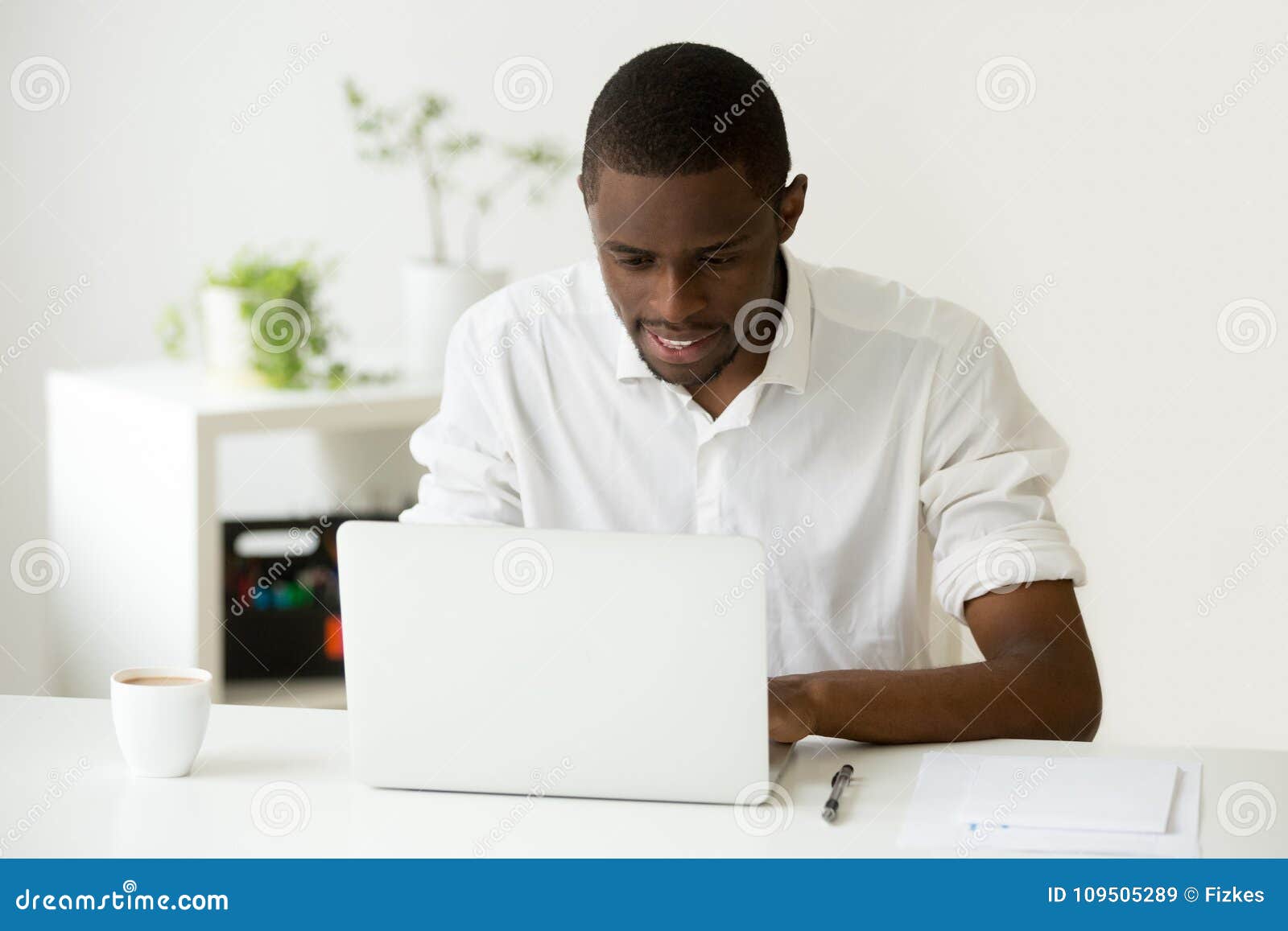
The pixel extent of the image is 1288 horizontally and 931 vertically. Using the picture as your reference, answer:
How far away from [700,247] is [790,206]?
0.20 meters

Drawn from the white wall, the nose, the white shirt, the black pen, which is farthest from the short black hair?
the white wall

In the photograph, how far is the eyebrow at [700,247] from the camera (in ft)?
5.05

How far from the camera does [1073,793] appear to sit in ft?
4.08

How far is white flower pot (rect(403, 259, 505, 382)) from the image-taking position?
9.43 ft

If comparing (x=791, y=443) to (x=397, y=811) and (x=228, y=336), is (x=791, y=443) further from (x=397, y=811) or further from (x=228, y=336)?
(x=228, y=336)

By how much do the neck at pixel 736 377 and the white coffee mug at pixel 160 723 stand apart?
696mm

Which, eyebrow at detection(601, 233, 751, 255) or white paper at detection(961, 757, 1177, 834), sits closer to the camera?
white paper at detection(961, 757, 1177, 834)

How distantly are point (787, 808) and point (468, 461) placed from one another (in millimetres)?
717

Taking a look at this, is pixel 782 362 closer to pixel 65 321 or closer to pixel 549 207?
pixel 549 207

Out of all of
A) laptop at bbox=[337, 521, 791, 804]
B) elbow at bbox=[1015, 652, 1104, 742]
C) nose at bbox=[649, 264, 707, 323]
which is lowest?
elbow at bbox=[1015, 652, 1104, 742]

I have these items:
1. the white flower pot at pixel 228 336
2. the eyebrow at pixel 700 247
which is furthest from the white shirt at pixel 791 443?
the white flower pot at pixel 228 336

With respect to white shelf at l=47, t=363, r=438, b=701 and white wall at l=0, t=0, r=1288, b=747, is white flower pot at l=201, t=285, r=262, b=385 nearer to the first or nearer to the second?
white shelf at l=47, t=363, r=438, b=701

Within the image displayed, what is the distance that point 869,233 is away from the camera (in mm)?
2967
